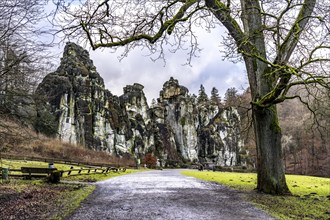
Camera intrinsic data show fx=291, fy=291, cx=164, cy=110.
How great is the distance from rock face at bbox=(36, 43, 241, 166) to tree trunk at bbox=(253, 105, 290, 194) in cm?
3038

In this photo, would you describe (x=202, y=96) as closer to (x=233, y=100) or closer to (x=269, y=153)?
(x=233, y=100)

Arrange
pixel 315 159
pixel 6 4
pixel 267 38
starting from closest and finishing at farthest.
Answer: pixel 6 4 → pixel 267 38 → pixel 315 159

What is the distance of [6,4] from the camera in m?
7.12

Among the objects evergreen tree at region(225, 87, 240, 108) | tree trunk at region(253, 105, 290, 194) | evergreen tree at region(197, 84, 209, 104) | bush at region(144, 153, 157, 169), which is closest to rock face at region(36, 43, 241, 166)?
evergreen tree at region(197, 84, 209, 104)

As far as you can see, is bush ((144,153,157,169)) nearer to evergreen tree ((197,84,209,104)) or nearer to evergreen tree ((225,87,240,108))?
evergreen tree ((197,84,209,104))

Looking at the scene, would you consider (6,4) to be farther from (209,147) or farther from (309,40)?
(209,147)

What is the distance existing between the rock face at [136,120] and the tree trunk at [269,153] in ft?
99.7

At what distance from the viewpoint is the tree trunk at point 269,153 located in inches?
430

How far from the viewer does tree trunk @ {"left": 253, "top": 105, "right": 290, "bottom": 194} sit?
10.9 m

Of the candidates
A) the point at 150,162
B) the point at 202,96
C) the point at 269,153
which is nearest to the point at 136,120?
the point at 150,162

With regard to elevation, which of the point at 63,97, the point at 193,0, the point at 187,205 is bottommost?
the point at 187,205

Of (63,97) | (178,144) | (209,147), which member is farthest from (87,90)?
(209,147)

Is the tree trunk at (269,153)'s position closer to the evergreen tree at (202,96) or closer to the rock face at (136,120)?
the rock face at (136,120)

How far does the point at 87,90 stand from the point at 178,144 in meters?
37.5
